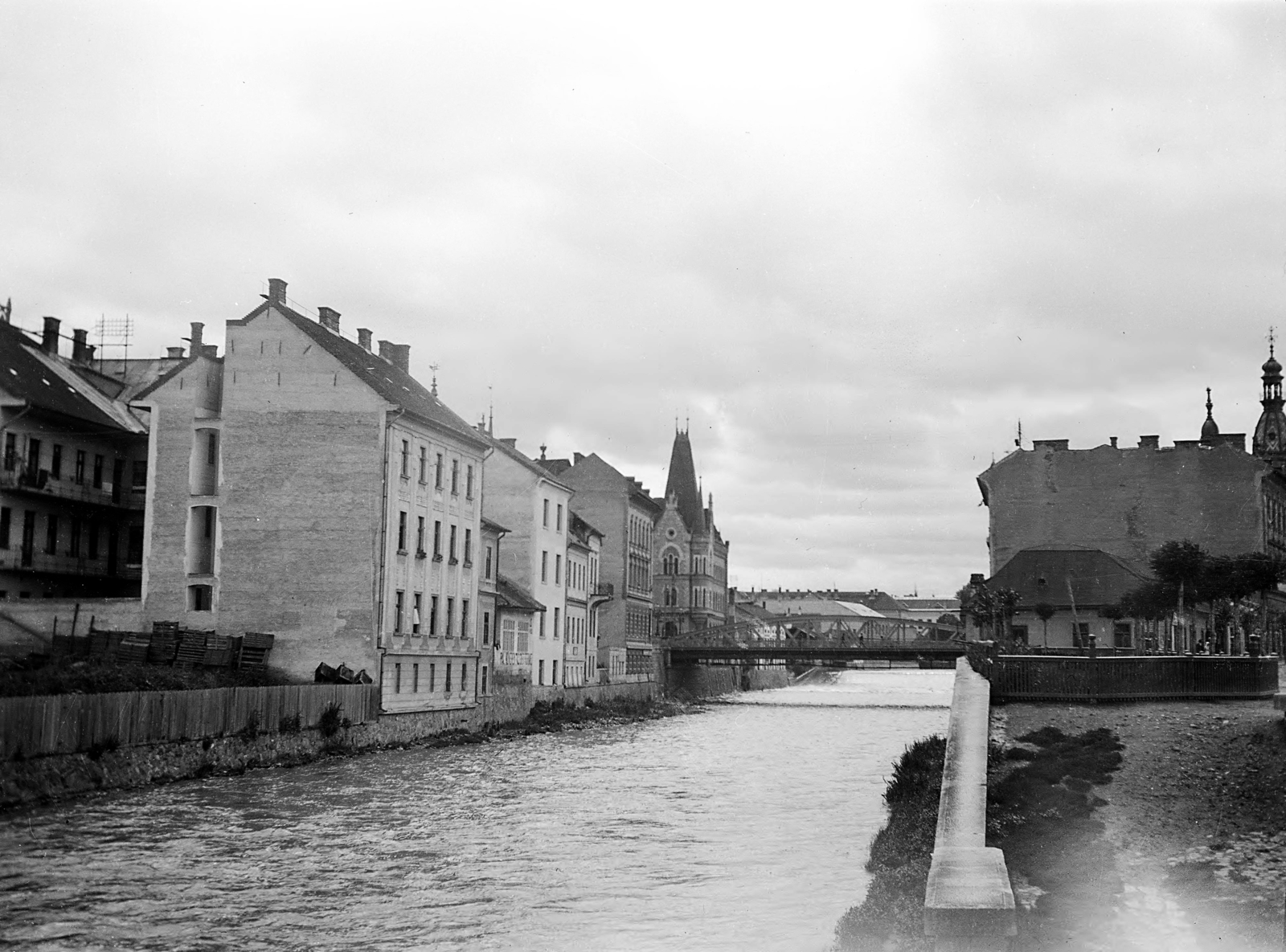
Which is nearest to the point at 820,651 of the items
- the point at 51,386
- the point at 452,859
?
the point at 51,386

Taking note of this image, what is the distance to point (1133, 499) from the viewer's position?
251ft

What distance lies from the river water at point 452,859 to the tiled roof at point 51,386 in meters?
17.9

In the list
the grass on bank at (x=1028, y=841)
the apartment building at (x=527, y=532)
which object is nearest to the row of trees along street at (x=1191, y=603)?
the apartment building at (x=527, y=532)

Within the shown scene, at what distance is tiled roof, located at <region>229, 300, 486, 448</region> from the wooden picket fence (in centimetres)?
1135

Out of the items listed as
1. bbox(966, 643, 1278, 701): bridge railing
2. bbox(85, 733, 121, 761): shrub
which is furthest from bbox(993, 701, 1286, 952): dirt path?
bbox(85, 733, 121, 761): shrub

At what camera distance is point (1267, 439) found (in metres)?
114

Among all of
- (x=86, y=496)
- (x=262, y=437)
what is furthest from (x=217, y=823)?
(x=86, y=496)

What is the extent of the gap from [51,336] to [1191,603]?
45475 mm

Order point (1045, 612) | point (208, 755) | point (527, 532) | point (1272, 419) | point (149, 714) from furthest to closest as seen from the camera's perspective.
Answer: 1. point (1272, 419)
2. point (527, 532)
3. point (1045, 612)
4. point (208, 755)
5. point (149, 714)

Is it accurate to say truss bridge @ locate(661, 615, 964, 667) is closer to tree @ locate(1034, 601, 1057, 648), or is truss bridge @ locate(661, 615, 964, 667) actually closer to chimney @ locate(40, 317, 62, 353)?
tree @ locate(1034, 601, 1057, 648)

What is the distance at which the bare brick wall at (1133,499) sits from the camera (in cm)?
7575

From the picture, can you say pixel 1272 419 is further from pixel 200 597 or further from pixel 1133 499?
pixel 200 597

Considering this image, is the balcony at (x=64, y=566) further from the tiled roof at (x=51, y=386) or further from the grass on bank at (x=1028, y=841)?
the grass on bank at (x=1028, y=841)

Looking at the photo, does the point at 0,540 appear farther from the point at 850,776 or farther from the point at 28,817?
the point at 850,776
